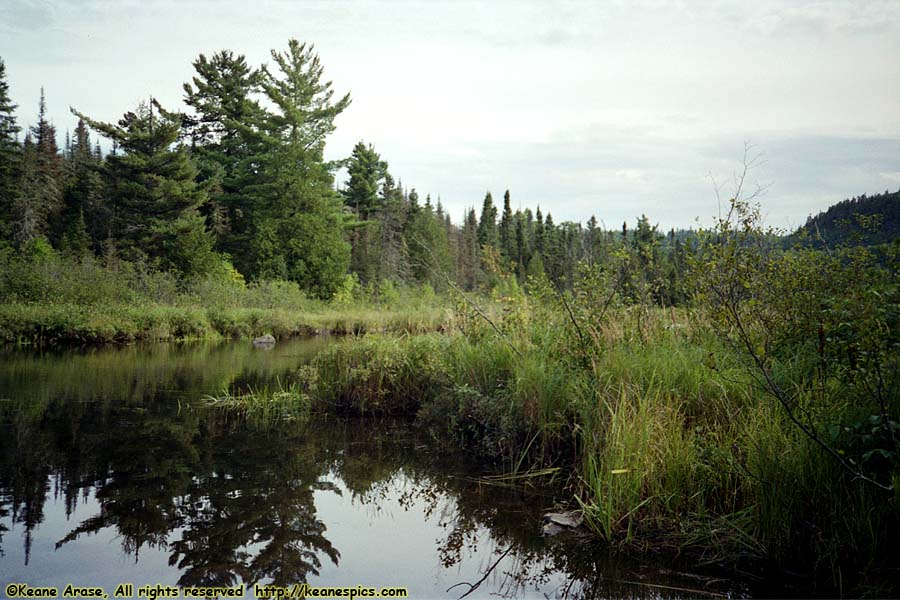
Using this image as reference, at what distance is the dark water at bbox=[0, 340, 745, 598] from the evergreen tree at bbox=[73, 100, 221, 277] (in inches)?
1040

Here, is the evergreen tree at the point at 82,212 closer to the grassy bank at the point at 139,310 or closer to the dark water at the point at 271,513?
the grassy bank at the point at 139,310

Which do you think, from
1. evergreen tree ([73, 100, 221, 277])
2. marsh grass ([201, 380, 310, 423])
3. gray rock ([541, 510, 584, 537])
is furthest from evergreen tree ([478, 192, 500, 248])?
gray rock ([541, 510, 584, 537])

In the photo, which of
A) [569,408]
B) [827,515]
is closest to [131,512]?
[569,408]

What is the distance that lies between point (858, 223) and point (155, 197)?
114 ft

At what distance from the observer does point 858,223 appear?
5.45 m

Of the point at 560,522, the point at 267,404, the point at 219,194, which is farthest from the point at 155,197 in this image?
the point at 560,522

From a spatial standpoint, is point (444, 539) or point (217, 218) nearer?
point (444, 539)

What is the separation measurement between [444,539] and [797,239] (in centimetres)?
442

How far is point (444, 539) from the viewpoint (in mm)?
4660

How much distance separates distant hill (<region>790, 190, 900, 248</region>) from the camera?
5203 millimetres

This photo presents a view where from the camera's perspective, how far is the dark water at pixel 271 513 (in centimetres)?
391

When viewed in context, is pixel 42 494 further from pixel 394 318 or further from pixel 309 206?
pixel 309 206

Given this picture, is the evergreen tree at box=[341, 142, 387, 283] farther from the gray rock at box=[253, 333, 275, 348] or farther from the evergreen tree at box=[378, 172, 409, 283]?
the gray rock at box=[253, 333, 275, 348]

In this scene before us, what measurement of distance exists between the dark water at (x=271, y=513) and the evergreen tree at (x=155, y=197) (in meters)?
26.4
